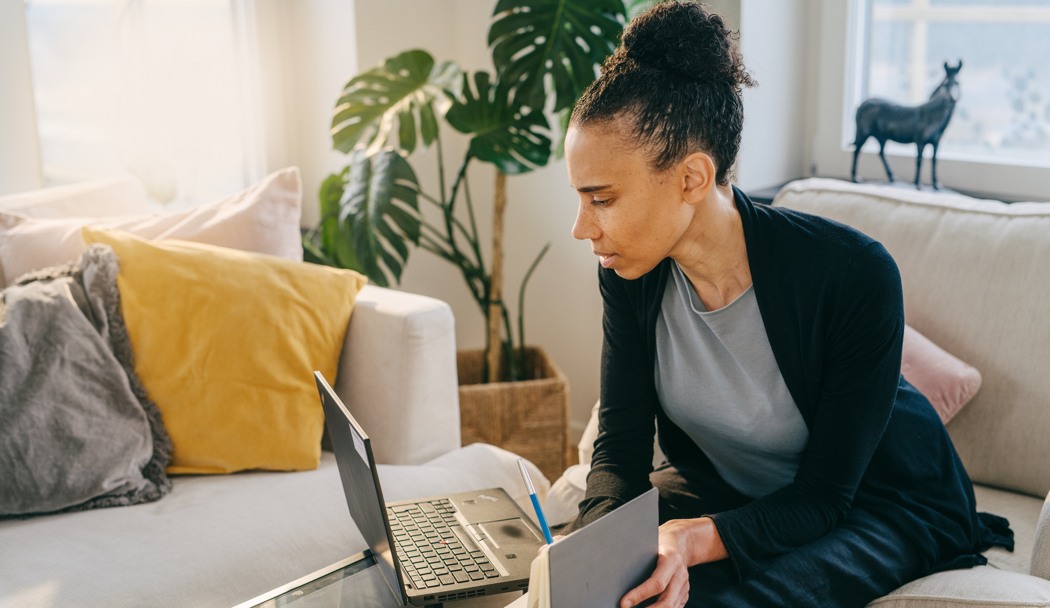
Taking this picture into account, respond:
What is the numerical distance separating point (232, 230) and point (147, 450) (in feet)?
1.48

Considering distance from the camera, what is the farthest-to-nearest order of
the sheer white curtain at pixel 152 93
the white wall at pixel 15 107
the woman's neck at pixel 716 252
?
the sheer white curtain at pixel 152 93 → the white wall at pixel 15 107 → the woman's neck at pixel 716 252

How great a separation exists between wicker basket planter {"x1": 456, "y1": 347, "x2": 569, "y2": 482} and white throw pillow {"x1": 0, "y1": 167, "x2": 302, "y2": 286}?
0.60 metres

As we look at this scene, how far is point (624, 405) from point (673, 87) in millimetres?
440

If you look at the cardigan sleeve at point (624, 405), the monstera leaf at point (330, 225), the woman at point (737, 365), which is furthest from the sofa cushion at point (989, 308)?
the monstera leaf at point (330, 225)

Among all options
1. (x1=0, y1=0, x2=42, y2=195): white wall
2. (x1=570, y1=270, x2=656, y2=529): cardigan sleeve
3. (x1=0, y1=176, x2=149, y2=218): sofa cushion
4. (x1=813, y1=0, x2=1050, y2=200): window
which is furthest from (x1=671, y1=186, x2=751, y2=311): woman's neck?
(x1=0, y1=0, x2=42, y2=195): white wall

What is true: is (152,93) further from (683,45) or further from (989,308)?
(989,308)

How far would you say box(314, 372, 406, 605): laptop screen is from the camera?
104 cm

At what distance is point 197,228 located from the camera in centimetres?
193

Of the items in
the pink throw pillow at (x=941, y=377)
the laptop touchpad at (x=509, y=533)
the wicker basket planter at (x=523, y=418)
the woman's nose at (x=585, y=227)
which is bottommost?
the wicker basket planter at (x=523, y=418)

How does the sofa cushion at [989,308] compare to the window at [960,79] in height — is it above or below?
below

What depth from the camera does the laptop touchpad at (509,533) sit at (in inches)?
49.3

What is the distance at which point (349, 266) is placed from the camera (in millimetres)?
2281

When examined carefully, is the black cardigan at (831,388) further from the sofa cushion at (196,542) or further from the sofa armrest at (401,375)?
the sofa armrest at (401,375)

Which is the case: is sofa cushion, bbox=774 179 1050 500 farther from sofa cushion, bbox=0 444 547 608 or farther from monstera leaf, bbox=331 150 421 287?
monstera leaf, bbox=331 150 421 287
